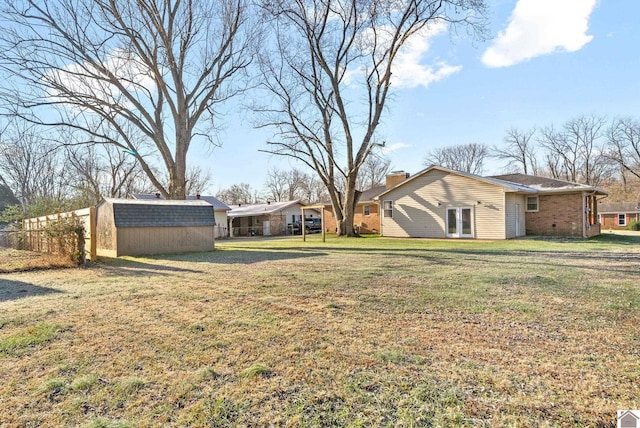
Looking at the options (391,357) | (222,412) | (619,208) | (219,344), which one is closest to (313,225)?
(219,344)

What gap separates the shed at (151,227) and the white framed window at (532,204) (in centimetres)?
1694

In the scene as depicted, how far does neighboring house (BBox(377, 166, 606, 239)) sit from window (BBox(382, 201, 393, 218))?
0.38 m

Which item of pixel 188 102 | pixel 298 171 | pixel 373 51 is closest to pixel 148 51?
pixel 188 102

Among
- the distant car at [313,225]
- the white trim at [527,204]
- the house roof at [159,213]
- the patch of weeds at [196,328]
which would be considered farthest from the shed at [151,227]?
the white trim at [527,204]

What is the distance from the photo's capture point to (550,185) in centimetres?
2022

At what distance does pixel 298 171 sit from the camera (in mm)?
55906

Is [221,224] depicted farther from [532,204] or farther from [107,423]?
[107,423]

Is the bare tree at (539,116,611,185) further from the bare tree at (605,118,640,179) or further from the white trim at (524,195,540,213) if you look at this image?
the white trim at (524,195,540,213)

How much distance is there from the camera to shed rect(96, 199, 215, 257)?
1334 centimetres

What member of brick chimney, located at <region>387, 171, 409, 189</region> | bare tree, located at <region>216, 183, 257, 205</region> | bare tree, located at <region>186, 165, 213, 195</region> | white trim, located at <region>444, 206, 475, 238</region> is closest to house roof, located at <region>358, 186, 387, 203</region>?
brick chimney, located at <region>387, 171, 409, 189</region>

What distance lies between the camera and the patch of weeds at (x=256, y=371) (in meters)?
2.84

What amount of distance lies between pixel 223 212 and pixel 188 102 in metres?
13.6

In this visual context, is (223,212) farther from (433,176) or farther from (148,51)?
(433,176)

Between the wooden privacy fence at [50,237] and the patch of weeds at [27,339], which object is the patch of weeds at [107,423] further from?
the wooden privacy fence at [50,237]
